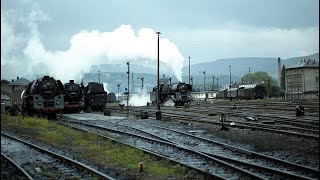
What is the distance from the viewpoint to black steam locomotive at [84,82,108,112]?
139ft

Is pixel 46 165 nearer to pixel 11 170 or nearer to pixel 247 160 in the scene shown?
pixel 11 170

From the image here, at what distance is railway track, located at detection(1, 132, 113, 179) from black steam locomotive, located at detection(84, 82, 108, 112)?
2645cm

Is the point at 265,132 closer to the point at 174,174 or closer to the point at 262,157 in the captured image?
the point at 262,157

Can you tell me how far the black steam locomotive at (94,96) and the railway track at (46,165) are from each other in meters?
26.5

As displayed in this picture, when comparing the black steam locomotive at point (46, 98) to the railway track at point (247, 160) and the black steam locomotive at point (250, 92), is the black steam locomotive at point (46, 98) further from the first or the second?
the black steam locomotive at point (250, 92)

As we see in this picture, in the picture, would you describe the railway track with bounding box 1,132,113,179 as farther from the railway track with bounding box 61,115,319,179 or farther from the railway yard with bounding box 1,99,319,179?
the railway track with bounding box 61,115,319,179

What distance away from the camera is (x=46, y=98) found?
30672mm

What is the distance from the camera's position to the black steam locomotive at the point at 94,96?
42.4 metres

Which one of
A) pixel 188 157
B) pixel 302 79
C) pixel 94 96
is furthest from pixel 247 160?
pixel 302 79

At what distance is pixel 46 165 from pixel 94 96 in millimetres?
30767

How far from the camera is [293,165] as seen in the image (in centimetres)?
1051

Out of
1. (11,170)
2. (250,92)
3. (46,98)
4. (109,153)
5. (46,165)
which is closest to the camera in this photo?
(11,170)

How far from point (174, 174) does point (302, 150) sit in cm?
540

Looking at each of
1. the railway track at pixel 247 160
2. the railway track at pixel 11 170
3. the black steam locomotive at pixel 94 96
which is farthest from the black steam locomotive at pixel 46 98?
the railway track at pixel 11 170
